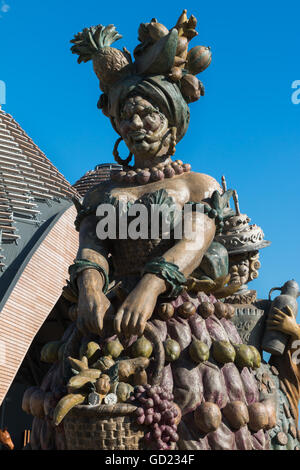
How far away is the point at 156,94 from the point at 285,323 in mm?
2224

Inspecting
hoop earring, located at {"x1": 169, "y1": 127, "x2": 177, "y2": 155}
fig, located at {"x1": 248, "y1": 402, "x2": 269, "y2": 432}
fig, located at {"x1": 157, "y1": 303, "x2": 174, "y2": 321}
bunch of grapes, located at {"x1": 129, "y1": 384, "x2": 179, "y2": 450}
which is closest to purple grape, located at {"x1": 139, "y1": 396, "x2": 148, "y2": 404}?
bunch of grapes, located at {"x1": 129, "y1": 384, "x2": 179, "y2": 450}

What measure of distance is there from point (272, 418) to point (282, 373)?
1037 millimetres

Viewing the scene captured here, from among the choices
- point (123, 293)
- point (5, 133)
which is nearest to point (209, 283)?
point (123, 293)

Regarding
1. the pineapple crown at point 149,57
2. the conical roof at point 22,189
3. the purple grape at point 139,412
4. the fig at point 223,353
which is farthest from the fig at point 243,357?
the conical roof at point 22,189

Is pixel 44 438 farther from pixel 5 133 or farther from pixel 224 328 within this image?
pixel 5 133

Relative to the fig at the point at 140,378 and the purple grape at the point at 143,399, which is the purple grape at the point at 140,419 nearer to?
the purple grape at the point at 143,399

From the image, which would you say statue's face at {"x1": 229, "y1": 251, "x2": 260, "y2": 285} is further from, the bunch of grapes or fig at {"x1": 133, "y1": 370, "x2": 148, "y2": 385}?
the bunch of grapes

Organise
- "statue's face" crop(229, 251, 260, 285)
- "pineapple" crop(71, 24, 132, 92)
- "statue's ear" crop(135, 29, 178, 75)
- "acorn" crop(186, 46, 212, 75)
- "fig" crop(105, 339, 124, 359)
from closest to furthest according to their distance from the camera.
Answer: "fig" crop(105, 339, 124, 359) → "statue's ear" crop(135, 29, 178, 75) → "pineapple" crop(71, 24, 132, 92) → "acorn" crop(186, 46, 212, 75) → "statue's face" crop(229, 251, 260, 285)

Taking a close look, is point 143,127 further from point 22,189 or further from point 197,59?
point 22,189

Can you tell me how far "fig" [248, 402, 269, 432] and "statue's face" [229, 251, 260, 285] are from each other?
220 centimetres

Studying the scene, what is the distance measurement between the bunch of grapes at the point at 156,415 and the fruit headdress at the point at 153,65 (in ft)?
7.24

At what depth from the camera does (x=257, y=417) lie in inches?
145

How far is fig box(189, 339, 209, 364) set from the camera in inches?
142

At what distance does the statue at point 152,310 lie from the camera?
10.8ft
